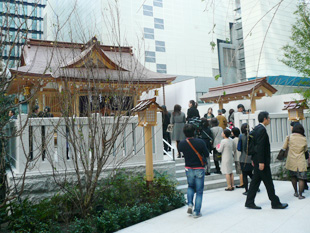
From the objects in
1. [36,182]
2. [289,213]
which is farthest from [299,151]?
[36,182]

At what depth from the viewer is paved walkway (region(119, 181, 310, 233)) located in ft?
15.1

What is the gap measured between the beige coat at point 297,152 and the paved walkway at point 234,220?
0.76 meters

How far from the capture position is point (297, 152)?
21.2ft

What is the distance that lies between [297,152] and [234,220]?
261cm

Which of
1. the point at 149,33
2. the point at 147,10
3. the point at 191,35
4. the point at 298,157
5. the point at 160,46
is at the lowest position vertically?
the point at 298,157

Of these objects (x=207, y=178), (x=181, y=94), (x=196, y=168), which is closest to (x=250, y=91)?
(x=207, y=178)

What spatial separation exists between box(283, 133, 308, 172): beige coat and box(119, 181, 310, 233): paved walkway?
29.9 inches

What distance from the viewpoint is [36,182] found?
227 inches

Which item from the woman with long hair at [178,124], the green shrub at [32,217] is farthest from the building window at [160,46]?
the green shrub at [32,217]

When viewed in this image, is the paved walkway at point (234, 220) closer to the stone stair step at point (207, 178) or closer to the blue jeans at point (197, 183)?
the blue jeans at point (197, 183)

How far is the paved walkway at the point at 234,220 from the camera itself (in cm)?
461

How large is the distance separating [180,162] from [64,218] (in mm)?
4209

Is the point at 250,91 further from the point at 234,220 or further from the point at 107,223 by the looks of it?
the point at 107,223

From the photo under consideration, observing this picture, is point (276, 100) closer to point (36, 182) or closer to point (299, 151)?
point (299, 151)
